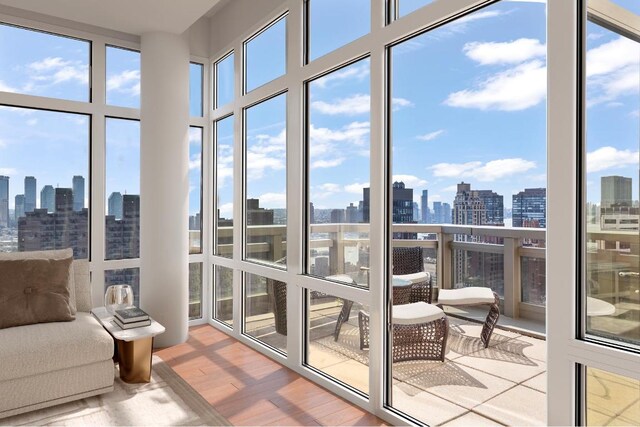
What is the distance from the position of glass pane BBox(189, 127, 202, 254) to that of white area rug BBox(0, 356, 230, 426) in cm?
187

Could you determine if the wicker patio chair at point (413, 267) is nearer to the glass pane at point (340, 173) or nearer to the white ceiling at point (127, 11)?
the glass pane at point (340, 173)

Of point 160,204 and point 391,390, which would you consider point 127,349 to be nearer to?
point 160,204

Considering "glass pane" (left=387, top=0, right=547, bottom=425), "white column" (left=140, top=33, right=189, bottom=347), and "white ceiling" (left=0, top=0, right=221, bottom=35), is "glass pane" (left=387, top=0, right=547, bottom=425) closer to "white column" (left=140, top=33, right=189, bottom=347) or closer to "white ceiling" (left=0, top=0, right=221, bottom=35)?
"white ceiling" (left=0, top=0, right=221, bottom=35)

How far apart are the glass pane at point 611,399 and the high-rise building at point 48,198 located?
421 centimetres

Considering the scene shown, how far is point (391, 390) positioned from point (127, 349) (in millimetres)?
1895

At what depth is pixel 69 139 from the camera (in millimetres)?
4047

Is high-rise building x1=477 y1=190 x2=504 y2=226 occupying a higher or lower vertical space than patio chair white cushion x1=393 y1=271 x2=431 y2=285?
higher

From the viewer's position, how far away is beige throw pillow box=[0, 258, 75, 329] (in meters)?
3.01

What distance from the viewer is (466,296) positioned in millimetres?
2248

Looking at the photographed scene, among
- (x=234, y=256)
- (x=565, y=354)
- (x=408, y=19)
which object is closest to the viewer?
(x=565, y=354)

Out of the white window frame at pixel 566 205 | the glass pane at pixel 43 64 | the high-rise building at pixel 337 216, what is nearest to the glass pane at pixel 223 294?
the high-rise building at pixel 337 216

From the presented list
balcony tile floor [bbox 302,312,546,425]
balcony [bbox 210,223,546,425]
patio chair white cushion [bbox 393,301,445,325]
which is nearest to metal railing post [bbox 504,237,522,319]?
balcony [bbox 210,223,546,425]

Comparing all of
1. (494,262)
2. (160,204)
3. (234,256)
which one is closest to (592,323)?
(494,262)

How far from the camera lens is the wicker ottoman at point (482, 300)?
2.11m
